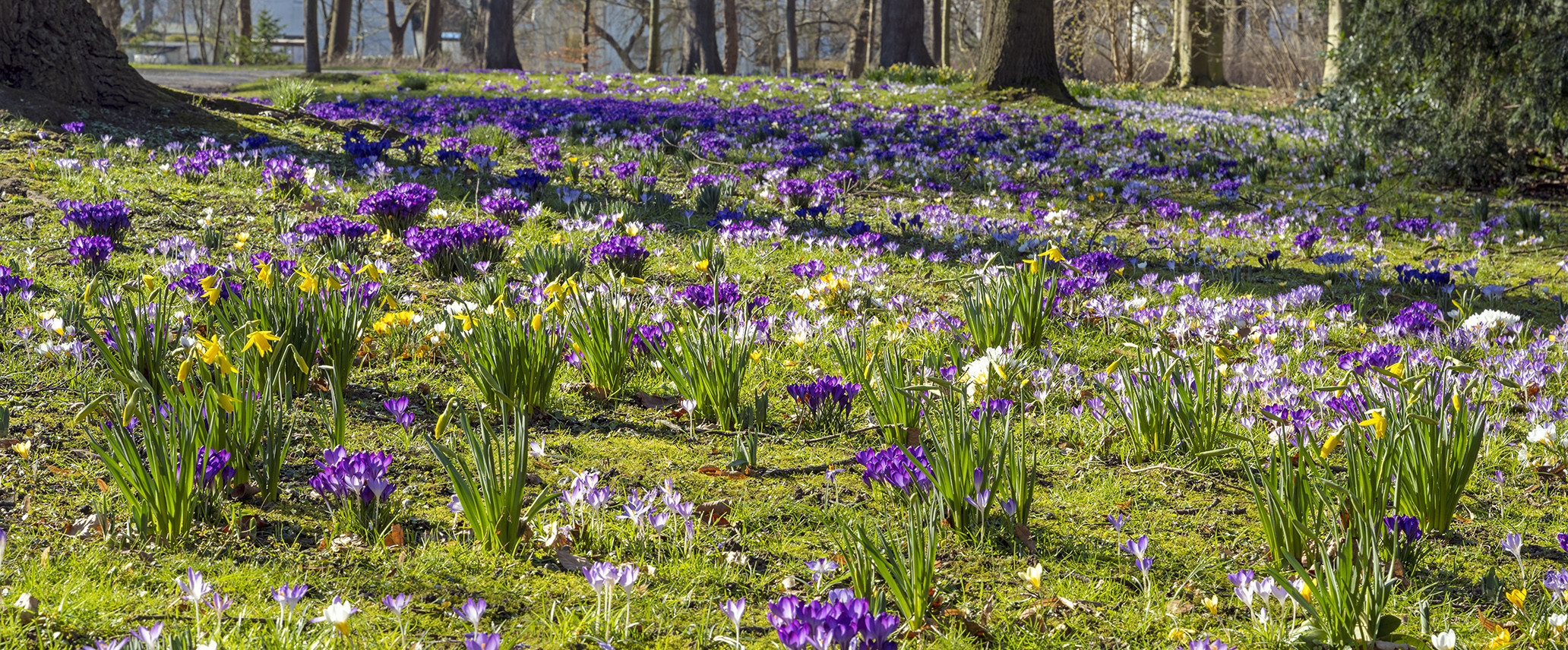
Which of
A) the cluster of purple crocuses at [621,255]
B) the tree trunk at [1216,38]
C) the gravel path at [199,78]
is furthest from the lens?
the tree trunk at [1216,38]

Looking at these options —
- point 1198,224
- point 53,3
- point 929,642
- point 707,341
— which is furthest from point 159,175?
point 1198,224

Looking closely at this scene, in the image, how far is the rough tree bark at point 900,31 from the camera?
19.6m

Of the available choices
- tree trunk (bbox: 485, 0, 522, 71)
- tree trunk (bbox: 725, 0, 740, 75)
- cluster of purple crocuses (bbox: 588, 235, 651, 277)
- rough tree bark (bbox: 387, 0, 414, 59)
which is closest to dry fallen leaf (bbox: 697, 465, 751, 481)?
cluster of purple crocuses (bbox: 588, 235, 651, 277)

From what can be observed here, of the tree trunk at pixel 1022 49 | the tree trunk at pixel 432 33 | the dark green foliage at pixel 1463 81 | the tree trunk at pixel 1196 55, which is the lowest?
the dark green foliage at pixel 1463 81

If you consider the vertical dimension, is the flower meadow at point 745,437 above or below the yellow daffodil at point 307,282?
below

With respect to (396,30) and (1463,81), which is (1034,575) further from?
(396,30)

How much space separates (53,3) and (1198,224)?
28.4 ft

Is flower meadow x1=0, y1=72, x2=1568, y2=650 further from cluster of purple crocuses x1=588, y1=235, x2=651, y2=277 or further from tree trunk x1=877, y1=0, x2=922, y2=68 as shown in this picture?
tree trunk x1=877, y1=0, x2=922, y2=68

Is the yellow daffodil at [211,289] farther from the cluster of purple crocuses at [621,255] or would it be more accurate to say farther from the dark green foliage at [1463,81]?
the dark green foliage at [1463,81]

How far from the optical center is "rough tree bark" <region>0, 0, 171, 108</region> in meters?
7.04

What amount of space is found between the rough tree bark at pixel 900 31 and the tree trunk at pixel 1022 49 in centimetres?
660

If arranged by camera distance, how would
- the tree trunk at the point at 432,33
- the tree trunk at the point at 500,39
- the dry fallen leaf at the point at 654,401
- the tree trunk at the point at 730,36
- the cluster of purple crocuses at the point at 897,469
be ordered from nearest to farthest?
the cluster of purple crocuses at the point at 897,469
the dry fallen leaf at the point at 654,401
the tree trunk at the point at 500,39
the tree trunk at the point at 730,36
the tree trunk at the point at 432,33

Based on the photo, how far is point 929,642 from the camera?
1.93 metres

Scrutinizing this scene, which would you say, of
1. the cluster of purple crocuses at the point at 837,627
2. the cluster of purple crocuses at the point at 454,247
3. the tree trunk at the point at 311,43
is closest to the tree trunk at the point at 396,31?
the tree trunk at the point at 311,43
